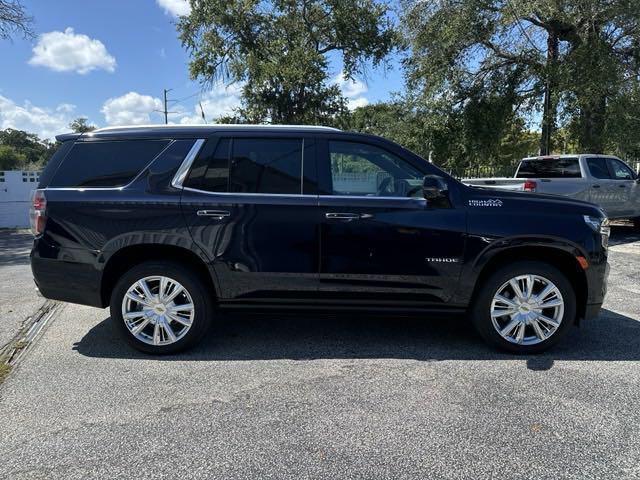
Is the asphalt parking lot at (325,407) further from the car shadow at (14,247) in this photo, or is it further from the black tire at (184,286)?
the car shadow at (14,247)

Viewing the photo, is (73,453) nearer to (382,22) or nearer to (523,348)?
(523,348)

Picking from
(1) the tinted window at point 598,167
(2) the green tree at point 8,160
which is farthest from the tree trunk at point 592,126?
(2) the green tree at point 8,160

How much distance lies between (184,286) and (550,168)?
10.3m

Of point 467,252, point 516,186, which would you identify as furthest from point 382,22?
Result: point 467,252

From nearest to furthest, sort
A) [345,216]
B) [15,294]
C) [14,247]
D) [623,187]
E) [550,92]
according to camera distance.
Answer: [345,216]
[15,294]
[623,187]
[14,247]
[550,92]

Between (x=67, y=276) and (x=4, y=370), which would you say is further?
(x=67, y=276)

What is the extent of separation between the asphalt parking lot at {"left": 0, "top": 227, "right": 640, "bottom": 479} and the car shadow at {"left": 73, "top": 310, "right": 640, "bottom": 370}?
21mm

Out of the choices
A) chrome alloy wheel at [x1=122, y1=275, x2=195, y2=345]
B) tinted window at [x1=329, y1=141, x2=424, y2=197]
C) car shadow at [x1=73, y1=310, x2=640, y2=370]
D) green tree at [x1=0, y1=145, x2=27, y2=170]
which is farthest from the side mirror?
green tree at [x1=0, y1=145, x2=27, y2=170]

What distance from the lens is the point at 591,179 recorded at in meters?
11.6

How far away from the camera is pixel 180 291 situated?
4.43 m

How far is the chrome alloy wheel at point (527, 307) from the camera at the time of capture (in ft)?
14.4

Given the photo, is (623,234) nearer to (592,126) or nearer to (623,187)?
(623,187)

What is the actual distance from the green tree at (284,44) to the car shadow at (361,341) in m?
17.0

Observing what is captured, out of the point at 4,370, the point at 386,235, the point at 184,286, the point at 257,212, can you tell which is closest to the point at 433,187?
the point at 386,235
